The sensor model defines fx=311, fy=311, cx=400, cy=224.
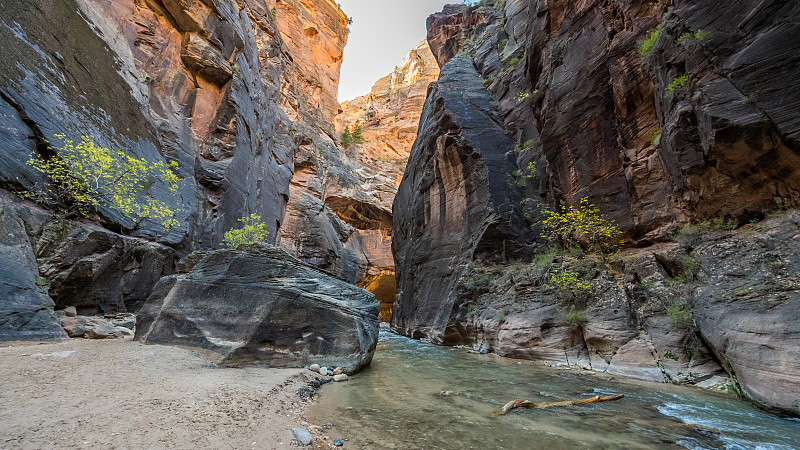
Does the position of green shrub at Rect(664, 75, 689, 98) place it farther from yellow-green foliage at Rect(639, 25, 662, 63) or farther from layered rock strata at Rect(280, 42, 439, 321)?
layered rock strata at Rect(280, 42, 439, 321)

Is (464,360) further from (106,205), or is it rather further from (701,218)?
(106,205)

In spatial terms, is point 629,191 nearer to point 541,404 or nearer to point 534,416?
point 541,404

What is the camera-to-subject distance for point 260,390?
522cm

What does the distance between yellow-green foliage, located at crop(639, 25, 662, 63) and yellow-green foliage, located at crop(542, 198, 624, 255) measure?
16.8 ft

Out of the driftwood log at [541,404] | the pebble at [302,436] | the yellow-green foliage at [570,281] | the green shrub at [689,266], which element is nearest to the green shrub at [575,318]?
the yellow-green foliage at [570,281]

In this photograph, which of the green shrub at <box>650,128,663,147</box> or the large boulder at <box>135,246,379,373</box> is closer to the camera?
the large boulder at <box>135,246,379,373</box>

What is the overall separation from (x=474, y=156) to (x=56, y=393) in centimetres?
1707

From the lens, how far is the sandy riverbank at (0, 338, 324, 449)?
2949mm

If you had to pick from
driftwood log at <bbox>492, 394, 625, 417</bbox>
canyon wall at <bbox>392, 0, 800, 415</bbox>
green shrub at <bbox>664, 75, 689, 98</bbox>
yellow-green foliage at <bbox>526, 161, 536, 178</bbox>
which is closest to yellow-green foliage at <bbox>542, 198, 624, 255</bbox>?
canyon wall at <bbox>392, 0, 800, 415</bbox>

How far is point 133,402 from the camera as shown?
12.5 ft

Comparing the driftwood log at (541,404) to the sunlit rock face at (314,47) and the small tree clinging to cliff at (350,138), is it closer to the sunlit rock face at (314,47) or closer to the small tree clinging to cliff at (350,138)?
the sunlit rock face at (314,47)

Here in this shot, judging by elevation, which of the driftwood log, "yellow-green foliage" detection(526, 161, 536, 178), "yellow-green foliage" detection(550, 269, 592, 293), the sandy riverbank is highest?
"yellow-green foliage" detection(526, 161, 536, 178)

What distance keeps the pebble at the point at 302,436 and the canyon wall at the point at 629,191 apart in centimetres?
721

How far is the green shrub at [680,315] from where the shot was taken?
7.54 m
